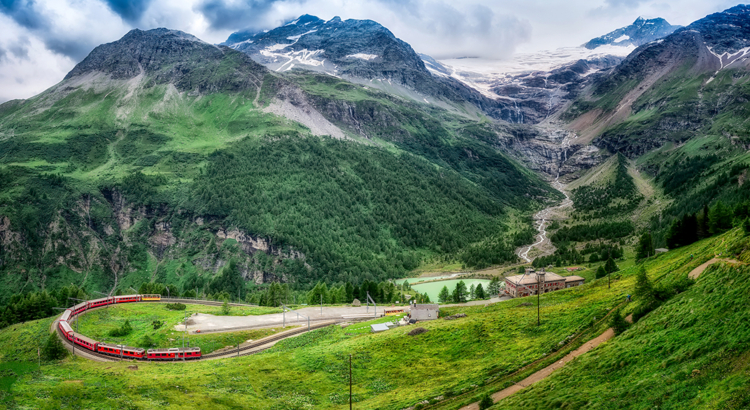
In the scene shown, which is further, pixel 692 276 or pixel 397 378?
pixel 397 378

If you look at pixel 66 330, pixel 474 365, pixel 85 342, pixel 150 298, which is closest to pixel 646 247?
pixel 474 365

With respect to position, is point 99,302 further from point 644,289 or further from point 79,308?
point 644,289

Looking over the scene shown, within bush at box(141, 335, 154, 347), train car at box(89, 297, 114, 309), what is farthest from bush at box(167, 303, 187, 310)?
bush at box(141, 335, 154, 347)

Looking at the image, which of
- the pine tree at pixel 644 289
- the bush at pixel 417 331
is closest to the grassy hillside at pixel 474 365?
the bush at pixel 417 331

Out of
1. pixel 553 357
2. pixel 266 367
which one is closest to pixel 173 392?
pixel 266 367

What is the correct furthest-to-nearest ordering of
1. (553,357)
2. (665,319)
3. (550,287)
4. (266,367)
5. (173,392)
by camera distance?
(550,287), (266,367), (173,392), (553,357), (665,319)

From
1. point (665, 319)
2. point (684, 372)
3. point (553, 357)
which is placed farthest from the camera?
point (553, 357)

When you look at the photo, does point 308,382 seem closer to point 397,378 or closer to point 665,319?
point 397,378
